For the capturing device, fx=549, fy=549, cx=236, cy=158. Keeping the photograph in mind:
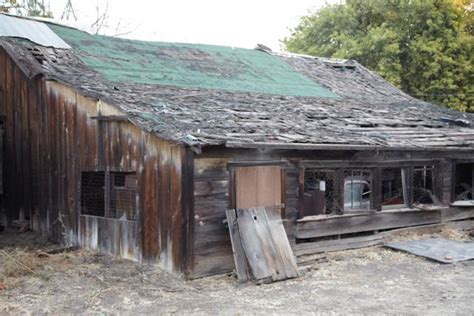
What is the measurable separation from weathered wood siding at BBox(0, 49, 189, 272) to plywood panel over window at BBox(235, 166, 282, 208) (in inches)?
43.6

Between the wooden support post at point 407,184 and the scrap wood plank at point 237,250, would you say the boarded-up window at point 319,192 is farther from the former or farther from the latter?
the wooden support post at point 407,184

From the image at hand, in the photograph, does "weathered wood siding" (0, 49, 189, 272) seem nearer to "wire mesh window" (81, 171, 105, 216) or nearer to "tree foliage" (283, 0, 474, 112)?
"wire mesh window" (81, 171, 105, 216)

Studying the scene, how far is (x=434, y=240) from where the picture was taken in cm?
1179

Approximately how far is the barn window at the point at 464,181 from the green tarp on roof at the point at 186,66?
12.9ft

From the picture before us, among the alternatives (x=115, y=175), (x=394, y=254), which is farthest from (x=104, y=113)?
(x=394, y=254)

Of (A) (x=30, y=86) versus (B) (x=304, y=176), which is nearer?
(B) (x=304, y=176)

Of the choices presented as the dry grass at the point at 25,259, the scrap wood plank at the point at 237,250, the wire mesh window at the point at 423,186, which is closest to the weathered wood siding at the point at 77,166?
the dry grass at the point at 25,259

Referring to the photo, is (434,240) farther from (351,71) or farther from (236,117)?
(351,71)

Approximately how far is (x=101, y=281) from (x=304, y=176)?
4.34m

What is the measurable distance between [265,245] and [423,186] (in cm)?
572

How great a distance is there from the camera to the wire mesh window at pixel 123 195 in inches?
385

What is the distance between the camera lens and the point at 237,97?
40.9 ft

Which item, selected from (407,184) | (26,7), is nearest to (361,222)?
(407,184)

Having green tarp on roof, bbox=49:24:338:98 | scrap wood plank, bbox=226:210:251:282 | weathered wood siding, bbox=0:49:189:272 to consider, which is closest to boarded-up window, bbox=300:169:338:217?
scrap wood plank, bbox=226:210:251:282
